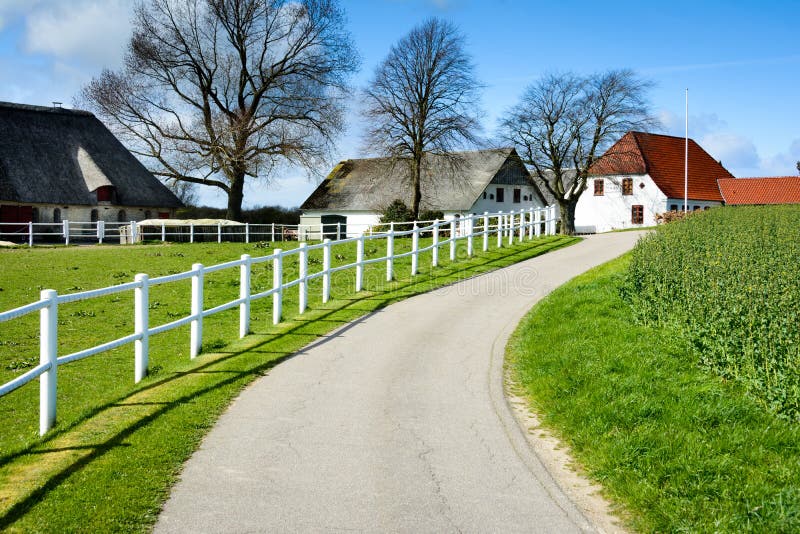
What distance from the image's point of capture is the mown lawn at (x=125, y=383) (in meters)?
5.66

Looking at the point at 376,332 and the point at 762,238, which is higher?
the point at 762,238

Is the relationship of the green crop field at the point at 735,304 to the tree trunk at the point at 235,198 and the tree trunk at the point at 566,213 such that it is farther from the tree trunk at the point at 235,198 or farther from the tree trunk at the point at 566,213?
the tree trunk at the point at 566,213

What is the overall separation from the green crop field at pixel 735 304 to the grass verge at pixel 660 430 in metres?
0.28

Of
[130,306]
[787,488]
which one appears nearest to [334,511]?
[787,488]

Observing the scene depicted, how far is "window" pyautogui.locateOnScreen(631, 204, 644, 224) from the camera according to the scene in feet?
207

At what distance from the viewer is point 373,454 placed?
6.86 meters

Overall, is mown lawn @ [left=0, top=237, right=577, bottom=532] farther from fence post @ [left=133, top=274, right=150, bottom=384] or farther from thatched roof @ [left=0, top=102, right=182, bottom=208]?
thatched roof @ [left=0, top=102, right=182, bottom=208]

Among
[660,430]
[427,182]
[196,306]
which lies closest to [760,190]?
[427,182]

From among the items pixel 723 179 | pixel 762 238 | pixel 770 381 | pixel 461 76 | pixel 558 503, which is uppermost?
pixel 461 76

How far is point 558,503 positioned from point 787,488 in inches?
73.8

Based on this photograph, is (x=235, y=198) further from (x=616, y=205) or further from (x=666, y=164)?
(x=666, y=164)

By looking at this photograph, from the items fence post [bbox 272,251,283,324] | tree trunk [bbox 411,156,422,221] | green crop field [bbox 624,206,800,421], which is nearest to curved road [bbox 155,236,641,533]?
fence post [bbox 272,251,283,324]

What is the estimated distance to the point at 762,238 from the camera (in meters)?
18.0

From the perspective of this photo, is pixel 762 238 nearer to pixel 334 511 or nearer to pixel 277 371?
pixel 277 371
